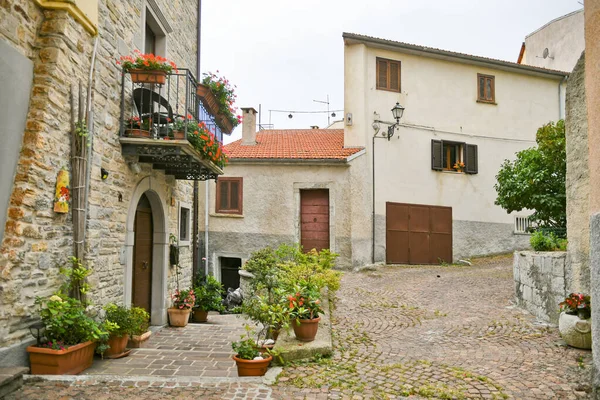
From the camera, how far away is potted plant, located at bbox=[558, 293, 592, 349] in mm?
5258

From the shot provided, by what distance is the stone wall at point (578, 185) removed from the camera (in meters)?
5.76

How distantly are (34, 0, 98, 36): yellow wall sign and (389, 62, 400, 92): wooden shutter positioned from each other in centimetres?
1109

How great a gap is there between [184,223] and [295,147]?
7.02 m

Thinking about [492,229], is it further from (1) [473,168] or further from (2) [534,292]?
(2) [534,292]

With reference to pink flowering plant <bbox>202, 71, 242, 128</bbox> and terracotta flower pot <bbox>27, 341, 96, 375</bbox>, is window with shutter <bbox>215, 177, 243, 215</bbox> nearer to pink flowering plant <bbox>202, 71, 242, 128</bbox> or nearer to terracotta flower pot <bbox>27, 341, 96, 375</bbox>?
pink flowering plant <bbox>202, 71, 242, 128</bbox>

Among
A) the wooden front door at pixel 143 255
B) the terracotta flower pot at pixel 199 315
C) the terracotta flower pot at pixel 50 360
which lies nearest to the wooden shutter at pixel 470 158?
the terracotta flower pot at pixel 199 315

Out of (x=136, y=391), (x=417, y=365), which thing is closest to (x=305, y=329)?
(x=417, y=365)

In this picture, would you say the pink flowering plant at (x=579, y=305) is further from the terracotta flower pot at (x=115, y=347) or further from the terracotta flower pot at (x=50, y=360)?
the terracotta flower pot at (x=50, y=360)

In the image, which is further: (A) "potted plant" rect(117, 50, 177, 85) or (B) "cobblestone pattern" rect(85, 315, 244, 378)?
(A) "potted plant" rect(117, 50, 177, 85)

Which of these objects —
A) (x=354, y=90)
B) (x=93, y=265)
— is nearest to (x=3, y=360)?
(x=93, y=265)

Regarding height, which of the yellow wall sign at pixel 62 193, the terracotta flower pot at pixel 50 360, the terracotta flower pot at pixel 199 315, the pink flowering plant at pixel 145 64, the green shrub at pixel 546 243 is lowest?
the terracotta flower pot at pixel 199 315

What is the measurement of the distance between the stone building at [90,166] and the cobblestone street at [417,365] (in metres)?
1.18

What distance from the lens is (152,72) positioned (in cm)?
623

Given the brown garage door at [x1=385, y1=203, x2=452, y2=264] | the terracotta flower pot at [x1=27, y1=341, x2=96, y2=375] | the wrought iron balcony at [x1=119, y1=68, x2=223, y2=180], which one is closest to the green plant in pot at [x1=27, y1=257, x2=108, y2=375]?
the terracotta flower pot at [x1=27, y1=341, x2=96, y2=375]
